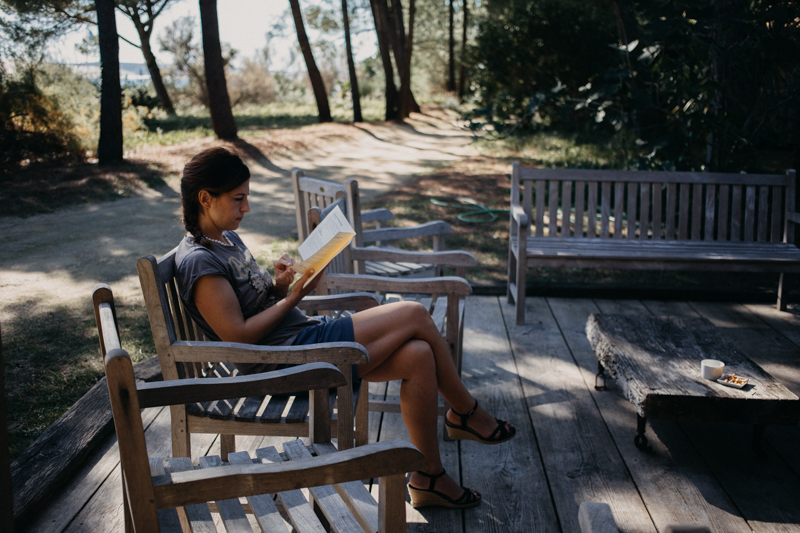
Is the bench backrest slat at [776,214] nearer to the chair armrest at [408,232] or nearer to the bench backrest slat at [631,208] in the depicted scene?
the bench backrest slat at [631,208]

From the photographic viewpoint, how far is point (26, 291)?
4059 millimetres

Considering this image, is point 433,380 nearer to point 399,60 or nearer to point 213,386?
point 213,386

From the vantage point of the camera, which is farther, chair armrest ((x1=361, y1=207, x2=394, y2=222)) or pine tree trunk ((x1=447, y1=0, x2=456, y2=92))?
pine tree trunk ((x1=447, y1=0, x2=456, y2=92))

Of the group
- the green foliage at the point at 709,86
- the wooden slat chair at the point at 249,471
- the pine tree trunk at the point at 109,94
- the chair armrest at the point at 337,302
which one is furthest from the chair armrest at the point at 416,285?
the pine tree trunk at the point at 109,94

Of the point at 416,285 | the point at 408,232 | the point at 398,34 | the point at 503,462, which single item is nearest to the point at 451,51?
the point at 398,34

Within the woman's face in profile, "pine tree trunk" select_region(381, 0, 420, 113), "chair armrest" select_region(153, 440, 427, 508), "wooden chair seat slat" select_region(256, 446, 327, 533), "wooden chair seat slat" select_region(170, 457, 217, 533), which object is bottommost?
"wooden chair seat slat" select_region(170, 457, 217, 533)

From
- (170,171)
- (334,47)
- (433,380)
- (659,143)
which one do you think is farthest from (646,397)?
(334,47)

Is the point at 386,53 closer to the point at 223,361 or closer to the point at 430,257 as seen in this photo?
the point at 430,257

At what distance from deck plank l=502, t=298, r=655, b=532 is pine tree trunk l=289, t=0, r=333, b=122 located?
13.0 m

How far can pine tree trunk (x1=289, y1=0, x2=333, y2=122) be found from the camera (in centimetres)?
1481

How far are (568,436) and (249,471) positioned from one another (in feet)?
6.08

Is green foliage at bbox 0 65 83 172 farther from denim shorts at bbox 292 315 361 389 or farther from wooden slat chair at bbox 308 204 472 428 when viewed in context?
denim shorts at bbox 292 315 361 389

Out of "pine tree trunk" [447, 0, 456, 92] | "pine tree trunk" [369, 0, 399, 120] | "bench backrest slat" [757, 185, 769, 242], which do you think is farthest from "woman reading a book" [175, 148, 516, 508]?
"pine tree trunk" [447, 0, 456, 92]

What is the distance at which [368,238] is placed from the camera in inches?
145
